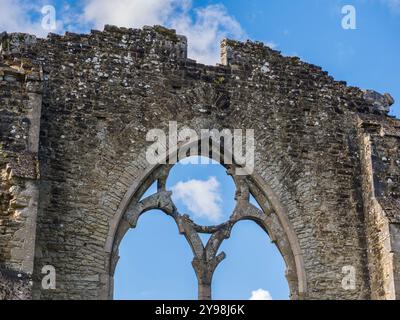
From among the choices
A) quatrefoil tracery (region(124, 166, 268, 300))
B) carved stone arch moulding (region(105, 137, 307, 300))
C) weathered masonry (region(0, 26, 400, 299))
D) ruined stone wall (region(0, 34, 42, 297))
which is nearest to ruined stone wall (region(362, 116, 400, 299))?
weathered masonry (region(0, 26, 400, 299))

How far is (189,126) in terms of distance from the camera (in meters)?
16.4

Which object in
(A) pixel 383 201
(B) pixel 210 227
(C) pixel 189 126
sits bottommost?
(B) pixel 210 227

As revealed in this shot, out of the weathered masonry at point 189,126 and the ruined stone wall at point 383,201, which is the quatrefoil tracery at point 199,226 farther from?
the ruined stone wall at point 383,201

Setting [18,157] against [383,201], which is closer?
[18,157]

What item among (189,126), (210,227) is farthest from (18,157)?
(210,227)

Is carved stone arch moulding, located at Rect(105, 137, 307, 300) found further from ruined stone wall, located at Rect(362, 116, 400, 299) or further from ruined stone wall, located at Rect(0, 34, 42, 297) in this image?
ruined stone wall, located at Rect(0, 34, 42, 297)

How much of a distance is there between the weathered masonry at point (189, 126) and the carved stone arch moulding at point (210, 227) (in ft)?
0.09

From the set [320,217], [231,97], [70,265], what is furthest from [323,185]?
[70,265]

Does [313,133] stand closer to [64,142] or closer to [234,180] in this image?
[234,180]

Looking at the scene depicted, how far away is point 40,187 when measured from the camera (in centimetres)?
1515

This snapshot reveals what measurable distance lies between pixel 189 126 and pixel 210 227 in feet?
5.73

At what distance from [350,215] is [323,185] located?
27.2 inches

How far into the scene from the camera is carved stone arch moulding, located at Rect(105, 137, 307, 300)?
15531 millimetres

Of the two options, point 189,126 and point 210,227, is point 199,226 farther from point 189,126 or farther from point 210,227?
point 189,126
